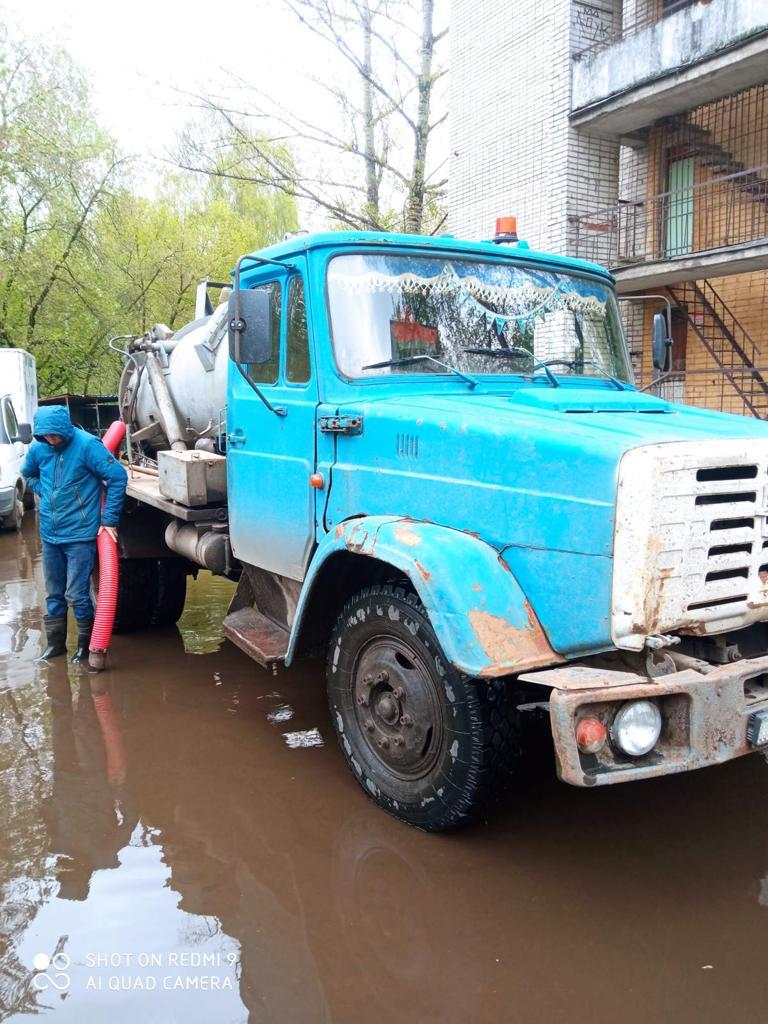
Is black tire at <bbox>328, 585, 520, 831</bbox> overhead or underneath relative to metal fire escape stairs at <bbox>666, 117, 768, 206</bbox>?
underneath

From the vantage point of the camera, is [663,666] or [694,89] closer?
[663,666]

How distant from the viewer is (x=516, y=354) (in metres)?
3.91

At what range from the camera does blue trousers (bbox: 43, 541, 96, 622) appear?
5.61m

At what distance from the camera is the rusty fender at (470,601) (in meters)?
2.74

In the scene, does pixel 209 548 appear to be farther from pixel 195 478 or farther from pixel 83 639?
→ pixel 83 639

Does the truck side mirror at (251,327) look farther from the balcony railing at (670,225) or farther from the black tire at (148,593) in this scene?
the balcony railing at (670,225)

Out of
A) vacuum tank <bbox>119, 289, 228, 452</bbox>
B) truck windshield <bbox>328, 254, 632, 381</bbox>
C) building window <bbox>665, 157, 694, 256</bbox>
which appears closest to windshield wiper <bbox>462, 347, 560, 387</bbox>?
truck windshield <bbox>328, 254, 632, 381</bbox>

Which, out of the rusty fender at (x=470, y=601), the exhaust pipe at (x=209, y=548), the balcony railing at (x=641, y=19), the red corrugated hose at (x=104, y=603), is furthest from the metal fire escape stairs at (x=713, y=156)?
the rusty fender at (x=470, y=601)

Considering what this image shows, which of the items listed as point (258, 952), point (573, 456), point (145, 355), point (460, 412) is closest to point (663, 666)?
point (573, 456)

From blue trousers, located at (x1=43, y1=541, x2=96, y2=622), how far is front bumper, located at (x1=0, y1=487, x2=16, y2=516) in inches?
252

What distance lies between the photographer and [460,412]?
10.6 ft

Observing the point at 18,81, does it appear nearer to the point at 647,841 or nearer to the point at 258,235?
the point at 258,235

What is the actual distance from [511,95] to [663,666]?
1322cm

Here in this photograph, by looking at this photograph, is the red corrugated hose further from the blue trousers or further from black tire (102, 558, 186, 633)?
black tire (102, 558, 186, 633)
